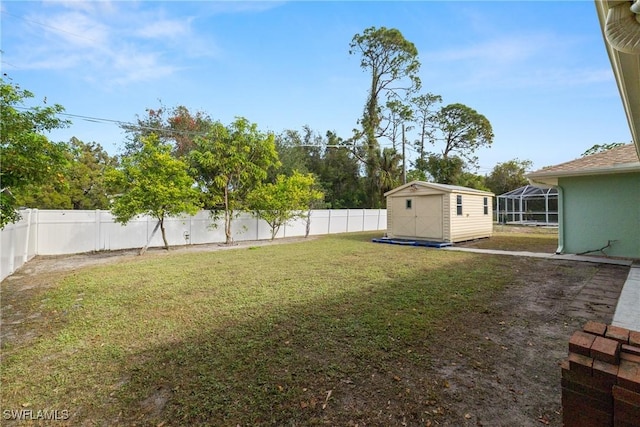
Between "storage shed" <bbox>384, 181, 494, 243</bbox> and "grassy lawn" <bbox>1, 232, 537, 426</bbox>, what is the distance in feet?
17.9

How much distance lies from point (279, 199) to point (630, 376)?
12.3m

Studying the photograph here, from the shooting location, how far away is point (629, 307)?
3910 mm

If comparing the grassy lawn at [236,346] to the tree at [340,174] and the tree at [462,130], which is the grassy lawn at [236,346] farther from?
the tree at [462,130]

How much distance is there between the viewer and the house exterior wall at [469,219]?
11.0m

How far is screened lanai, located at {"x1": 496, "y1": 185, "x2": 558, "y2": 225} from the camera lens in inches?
751

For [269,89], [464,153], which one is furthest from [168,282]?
[464,153]

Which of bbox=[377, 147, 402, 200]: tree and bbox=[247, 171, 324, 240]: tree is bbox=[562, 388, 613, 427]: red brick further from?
bbox=[377, 147, 402, 200]: tree

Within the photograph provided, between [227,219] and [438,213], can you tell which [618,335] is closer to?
[438,213]

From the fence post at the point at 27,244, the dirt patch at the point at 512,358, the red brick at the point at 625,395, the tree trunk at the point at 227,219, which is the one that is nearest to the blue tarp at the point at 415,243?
the dirt patch at the point at 512,358

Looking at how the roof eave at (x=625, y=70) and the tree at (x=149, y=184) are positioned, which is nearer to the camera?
the roof eave at (x=625, y=70)

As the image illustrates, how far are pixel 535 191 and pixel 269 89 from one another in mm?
17775

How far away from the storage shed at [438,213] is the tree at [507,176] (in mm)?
15837

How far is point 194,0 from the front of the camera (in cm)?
→ 759

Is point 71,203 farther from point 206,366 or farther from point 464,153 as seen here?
point 464,153
